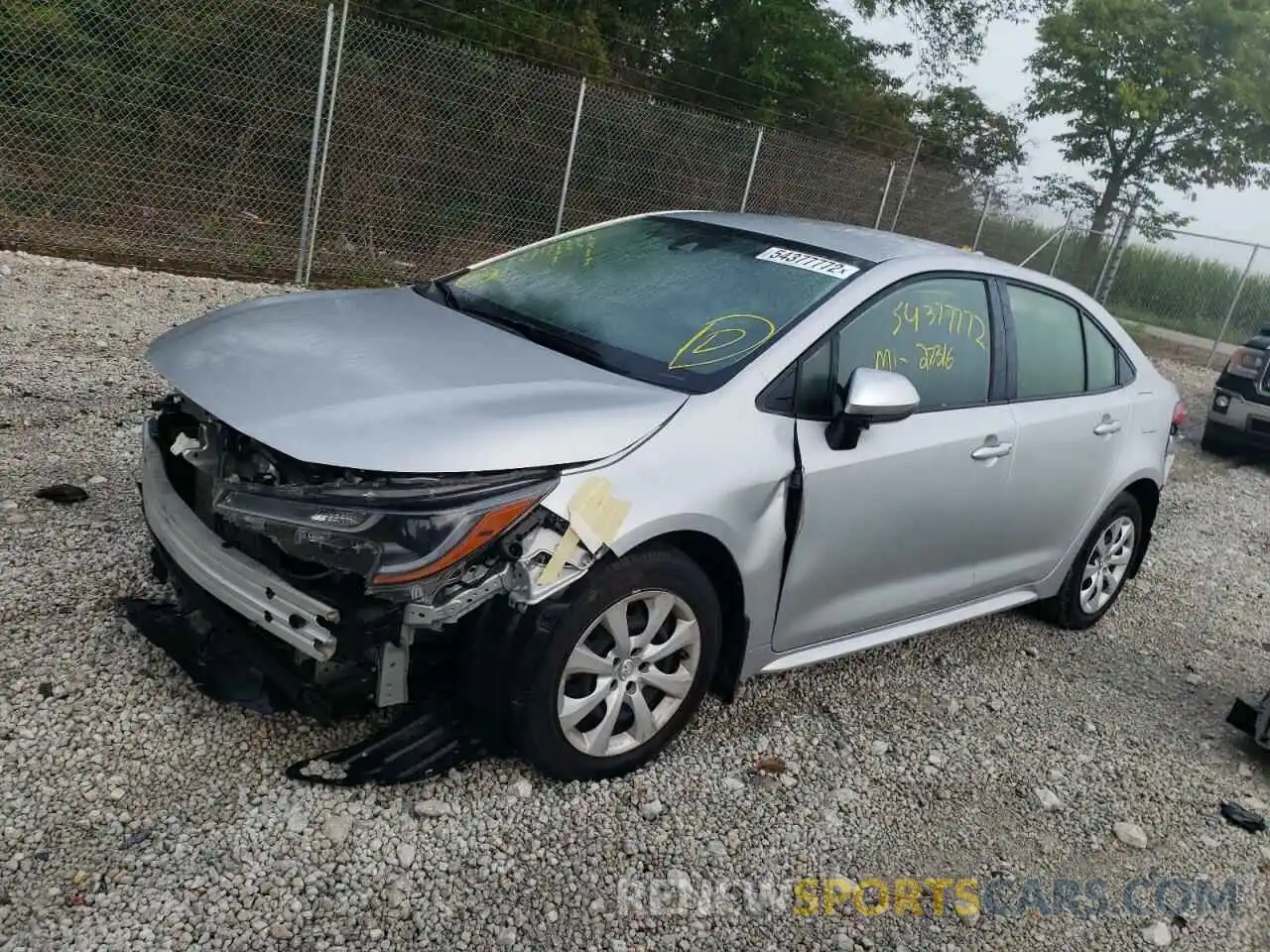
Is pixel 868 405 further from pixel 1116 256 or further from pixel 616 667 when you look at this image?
pixel 1116 256

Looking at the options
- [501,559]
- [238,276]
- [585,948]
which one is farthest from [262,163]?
[585,948]

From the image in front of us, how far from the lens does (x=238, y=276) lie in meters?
8.91

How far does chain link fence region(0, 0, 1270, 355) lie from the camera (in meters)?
8.17

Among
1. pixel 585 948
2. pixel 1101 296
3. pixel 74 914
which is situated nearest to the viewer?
pixel 74 914

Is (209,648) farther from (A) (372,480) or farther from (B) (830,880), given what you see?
(B) (830,880)

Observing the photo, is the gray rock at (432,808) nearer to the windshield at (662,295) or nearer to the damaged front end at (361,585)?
the damaged front end at (361,585)

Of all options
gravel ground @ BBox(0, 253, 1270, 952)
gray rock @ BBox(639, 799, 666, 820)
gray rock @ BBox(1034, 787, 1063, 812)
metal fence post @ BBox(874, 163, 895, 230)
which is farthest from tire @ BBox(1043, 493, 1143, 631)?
metal fence post @ BBox(874, 163, 895, 230)

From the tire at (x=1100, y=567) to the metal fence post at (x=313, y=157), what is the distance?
6.65 m

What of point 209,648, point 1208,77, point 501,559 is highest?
point 1208,77

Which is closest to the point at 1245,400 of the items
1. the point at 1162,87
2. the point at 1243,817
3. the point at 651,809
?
the point at 1243,817

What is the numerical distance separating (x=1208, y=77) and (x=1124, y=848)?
70.7ft

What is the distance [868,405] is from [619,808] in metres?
1.39

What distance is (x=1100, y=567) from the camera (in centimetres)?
504

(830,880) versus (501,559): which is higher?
(501,559)
